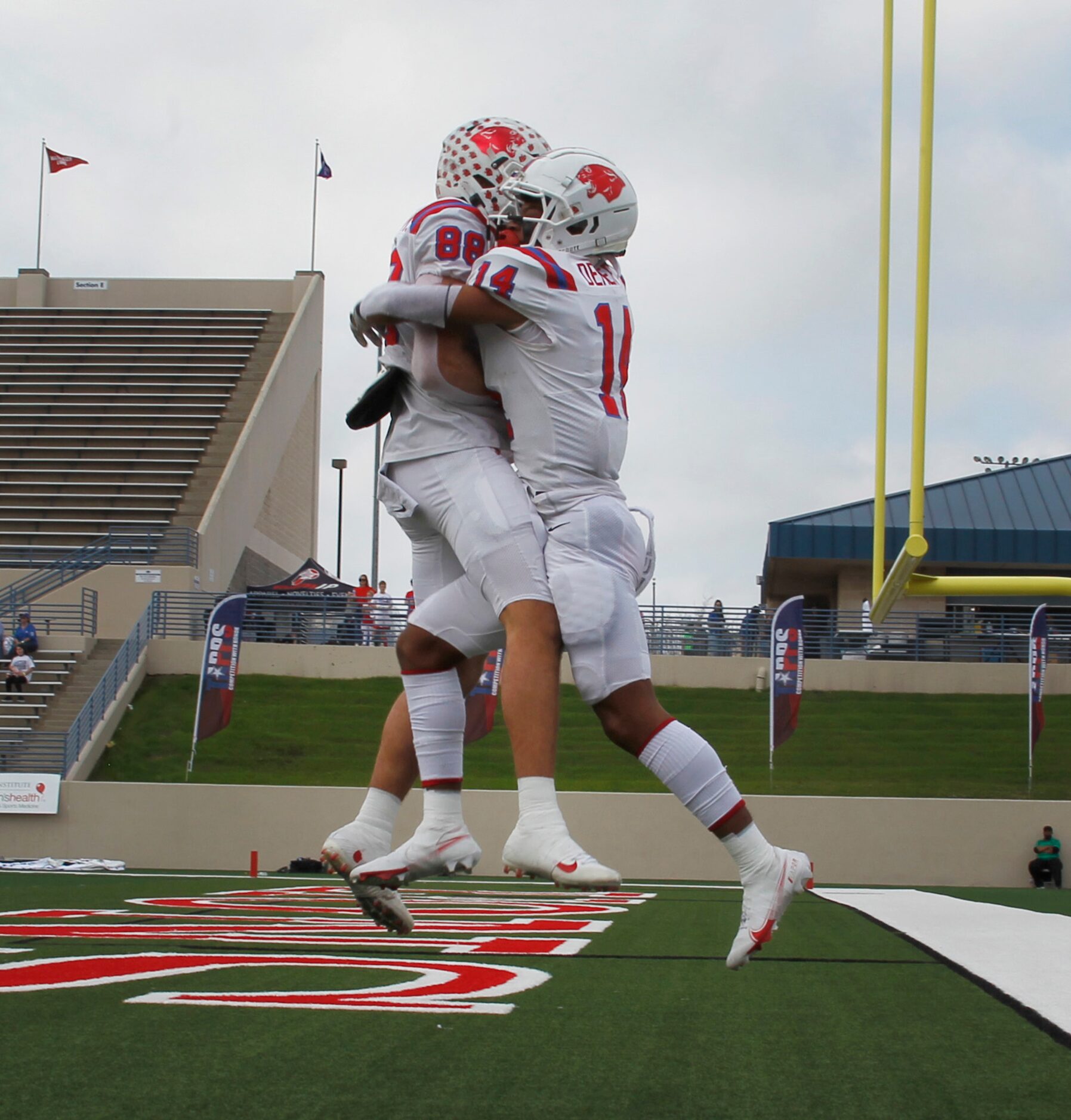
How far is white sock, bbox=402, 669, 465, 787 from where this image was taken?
295 centimetres

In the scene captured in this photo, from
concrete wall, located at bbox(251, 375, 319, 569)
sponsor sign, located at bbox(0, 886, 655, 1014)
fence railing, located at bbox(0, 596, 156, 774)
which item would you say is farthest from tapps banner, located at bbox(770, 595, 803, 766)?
concrete wall, located at bbox(251, 375, 319, 569)

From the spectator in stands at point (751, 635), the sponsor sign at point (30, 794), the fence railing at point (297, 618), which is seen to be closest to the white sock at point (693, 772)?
the sponsor sign at point (30, 794)

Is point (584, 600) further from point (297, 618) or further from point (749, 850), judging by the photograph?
point (297, 618)

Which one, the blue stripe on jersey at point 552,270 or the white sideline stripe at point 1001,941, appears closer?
the white sideline stripe at point 1001,941

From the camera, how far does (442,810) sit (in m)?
2.87

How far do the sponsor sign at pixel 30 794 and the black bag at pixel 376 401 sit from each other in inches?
507

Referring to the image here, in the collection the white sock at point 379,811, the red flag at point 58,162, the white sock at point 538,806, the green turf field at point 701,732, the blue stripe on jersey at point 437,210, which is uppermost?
the red flag at point 58,162

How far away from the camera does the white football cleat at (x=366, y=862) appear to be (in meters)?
2.84

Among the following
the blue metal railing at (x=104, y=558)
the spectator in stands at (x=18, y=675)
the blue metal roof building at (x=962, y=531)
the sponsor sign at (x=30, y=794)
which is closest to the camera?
the sponsor sign at (x=30, y=794)

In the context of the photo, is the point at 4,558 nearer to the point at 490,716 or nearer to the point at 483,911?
the point at 490,716

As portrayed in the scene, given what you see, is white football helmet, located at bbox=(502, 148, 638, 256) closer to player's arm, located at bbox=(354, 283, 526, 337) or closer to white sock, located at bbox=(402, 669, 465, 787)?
player's arm, located at bbox=(354, 283, 526, 337)

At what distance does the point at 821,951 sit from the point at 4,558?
21648mm

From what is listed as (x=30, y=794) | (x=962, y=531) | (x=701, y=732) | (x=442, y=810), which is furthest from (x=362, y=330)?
(x=962, y=531)

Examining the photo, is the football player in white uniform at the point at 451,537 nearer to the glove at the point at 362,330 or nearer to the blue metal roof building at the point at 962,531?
the glove at the point at 362,330
